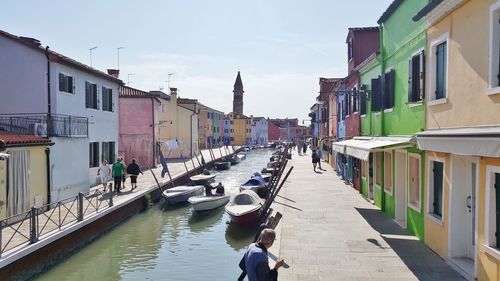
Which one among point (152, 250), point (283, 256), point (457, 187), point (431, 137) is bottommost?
point (152, 250)

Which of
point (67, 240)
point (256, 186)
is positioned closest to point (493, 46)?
point (67, 240)

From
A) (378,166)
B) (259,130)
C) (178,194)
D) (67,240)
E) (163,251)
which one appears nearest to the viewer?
(67,240)

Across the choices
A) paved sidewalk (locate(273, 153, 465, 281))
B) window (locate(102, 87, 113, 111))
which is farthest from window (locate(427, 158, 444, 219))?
window (locate(102, 87, 113, 111))

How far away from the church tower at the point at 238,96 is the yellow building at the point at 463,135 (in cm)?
10821

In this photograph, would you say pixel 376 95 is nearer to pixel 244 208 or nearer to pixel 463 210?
pixel 244 208

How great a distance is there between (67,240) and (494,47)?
13.0 m

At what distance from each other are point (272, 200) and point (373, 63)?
6872 millimetres

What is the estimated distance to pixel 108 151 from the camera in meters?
27.5

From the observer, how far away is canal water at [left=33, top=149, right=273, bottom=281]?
526 inches

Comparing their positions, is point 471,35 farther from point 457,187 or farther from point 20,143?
point 20,143

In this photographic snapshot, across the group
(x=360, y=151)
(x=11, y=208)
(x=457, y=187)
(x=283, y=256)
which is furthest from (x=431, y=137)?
(x=11, y=208)

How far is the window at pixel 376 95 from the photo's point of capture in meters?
16.8

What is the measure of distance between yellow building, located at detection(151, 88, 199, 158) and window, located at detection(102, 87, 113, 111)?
74.7ft

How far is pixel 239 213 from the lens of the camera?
17781 millimetres
